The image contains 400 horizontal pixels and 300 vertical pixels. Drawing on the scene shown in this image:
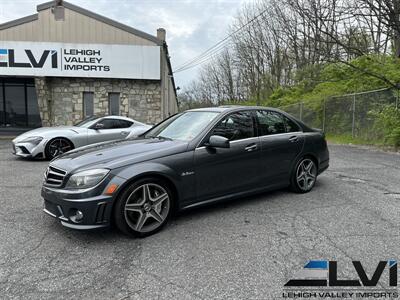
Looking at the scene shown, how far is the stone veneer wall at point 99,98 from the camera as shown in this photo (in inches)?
615

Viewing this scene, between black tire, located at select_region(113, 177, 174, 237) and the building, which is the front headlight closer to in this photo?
black tire, located at select_region(113, 177, 174, 237)

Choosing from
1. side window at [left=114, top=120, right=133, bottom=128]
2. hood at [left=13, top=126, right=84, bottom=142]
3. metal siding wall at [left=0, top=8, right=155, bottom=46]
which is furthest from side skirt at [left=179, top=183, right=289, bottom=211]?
metal siding wall at [left=0, top=8, right=155, bottom=46]

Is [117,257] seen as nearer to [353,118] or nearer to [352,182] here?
[352,182]

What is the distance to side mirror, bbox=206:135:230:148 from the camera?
3.60m

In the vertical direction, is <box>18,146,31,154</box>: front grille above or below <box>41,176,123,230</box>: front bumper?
above

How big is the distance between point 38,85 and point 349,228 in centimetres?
1610

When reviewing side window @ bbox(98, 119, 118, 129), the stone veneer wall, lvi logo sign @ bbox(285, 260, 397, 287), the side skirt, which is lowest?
lvi logo sign @ bbox(285, 260, 397, 287)

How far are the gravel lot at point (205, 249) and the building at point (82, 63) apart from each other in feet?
38.4

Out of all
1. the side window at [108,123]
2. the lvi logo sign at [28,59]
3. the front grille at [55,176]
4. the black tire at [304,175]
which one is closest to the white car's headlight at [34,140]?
the side window at [108,123]

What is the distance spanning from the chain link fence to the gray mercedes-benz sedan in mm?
8159

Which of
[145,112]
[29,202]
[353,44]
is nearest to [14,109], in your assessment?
[145,112]

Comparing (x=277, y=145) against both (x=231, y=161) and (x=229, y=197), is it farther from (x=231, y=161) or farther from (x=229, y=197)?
(x=229, y=197)

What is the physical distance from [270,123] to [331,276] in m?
2.59

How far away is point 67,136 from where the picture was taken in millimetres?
8086
